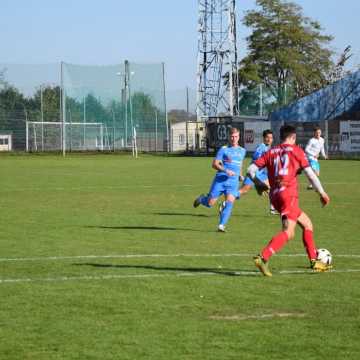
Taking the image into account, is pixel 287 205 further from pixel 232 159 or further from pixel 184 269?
pixel 232 159

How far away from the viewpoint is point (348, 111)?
209 ft

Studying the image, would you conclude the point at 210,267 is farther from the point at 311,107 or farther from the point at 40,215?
the point at 311,107

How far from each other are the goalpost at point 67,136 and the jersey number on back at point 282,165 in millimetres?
57086

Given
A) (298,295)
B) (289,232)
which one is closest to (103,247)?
(289,232)

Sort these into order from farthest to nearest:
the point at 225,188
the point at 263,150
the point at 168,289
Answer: the point at 263,150 < the point at 225,188 < the point at 168,289

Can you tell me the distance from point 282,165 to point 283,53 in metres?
74.6

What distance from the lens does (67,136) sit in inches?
2653

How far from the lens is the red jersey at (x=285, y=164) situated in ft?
35.0

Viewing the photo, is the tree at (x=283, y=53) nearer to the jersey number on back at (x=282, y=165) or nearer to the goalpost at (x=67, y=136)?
the goalpost at (x=67, y=136)

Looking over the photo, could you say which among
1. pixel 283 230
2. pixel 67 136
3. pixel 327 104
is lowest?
pixel 283 230

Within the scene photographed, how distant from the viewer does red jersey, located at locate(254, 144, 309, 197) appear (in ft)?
35.0

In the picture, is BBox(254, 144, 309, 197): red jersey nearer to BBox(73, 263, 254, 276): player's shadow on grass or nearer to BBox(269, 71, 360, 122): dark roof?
BBox(73, 263, 254, 276): player's shadow on grass

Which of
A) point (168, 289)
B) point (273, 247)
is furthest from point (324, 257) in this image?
point (168, 289)

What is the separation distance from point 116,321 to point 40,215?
36.9ft
